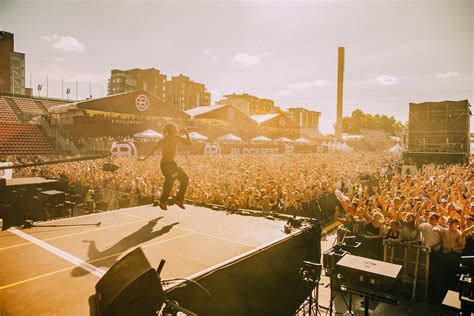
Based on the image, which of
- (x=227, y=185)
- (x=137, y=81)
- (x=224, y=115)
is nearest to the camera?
(x=227, y=185)

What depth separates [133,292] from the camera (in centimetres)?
259

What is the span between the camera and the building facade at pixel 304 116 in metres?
110

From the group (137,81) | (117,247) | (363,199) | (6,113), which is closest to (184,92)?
(137,81)

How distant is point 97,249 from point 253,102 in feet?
356

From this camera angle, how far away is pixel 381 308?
617cm

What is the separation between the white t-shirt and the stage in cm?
290

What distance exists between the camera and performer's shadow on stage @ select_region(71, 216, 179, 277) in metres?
4.03

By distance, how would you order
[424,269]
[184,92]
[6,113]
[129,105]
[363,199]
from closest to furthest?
[424,269], [363,199], [6,113], [129,105], [184,92]

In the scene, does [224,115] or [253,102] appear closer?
[224,115]

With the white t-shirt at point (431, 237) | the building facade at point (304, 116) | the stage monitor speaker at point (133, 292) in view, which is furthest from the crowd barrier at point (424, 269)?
the building facade at point (304, 116)

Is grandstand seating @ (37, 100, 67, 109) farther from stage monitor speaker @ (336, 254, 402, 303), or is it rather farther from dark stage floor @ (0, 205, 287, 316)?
stage monitor speaker @ (336, 254, 402, 303)

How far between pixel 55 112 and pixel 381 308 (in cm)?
3576

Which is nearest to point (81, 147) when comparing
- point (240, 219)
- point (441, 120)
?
point (240, 219)

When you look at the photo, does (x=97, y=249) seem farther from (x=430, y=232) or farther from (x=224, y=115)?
(x=224, y=115)
